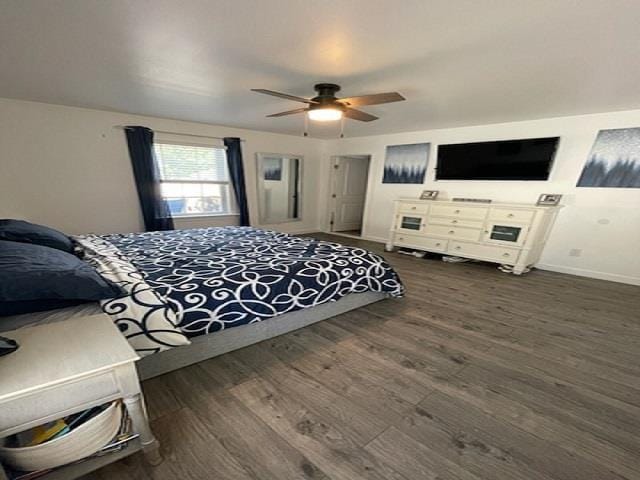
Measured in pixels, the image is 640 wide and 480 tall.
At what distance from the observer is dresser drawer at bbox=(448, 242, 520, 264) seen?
12.2 feet

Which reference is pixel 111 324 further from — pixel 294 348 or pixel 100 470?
pixel 294 348

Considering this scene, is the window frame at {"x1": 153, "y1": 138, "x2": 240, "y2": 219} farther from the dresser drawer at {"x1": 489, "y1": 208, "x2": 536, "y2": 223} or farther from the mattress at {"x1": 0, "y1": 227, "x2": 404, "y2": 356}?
the dresser drawer at {"x1": 489, "y1": 208, "x2": 536, "y2": 223}

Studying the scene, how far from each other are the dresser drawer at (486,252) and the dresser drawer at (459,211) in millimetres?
438

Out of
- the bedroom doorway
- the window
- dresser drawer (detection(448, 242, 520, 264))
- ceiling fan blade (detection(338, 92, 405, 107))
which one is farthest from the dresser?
the window

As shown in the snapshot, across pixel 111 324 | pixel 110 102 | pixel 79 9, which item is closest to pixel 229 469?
pixel 111 324

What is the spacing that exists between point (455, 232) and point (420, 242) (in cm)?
58

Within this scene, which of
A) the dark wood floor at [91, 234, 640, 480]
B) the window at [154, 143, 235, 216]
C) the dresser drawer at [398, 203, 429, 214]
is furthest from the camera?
the dresser drawer at [398, 203, 429, 214]

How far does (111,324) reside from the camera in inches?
44.8

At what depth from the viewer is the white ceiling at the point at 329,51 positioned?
1423 mm

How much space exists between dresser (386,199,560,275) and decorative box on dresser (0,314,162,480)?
14.0 ft

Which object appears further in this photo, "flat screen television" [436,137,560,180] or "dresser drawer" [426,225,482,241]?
"dresser drawer" [426,225,482,241]

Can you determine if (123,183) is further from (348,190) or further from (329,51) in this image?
(348,190)

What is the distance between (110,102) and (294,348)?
365cm

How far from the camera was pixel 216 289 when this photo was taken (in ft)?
5.61
